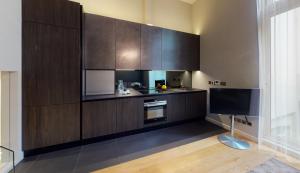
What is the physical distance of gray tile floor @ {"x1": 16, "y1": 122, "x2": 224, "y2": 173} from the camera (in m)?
2.08

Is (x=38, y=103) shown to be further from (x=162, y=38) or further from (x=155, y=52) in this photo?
(x=162, y=38)

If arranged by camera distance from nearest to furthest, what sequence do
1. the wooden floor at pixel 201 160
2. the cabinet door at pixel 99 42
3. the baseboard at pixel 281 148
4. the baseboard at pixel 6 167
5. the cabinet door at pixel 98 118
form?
the baseboard at pixel 6 167 < the wooden floor at pixel 201 160 < the baseboard at pixel 281 148 < the cabinet door at pixel 98 118 < the cabinet door at pixel 99 42

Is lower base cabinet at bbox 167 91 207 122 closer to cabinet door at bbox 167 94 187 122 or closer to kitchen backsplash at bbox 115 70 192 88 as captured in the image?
cabinet door at bbox 167 94 187 122

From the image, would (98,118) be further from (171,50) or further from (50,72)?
(171,50)

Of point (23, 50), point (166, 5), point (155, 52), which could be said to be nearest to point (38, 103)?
point (23, 50)

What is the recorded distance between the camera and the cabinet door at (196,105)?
3.78 metres

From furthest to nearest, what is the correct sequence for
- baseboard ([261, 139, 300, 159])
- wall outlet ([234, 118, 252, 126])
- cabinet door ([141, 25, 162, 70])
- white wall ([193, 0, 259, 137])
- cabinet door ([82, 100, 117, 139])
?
cabinet door ([141, 25, 162, 70]) < wall outlet ([234, 118, 252, 126]) < white wall ([193, 0, 259, 137]) < cabinet door ([82, 100, 117, 139]) < baseboard ([261, 139, 300, 159])

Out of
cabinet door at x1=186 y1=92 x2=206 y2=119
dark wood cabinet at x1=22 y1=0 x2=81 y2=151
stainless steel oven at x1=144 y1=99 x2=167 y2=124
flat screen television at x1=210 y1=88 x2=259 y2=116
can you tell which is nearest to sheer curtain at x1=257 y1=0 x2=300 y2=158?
flat screen television at x1=210 y1=88 x2=259 y2=116

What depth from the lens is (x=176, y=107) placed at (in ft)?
11.8

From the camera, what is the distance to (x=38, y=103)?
7.54ft

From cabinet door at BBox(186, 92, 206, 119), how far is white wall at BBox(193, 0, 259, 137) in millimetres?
257

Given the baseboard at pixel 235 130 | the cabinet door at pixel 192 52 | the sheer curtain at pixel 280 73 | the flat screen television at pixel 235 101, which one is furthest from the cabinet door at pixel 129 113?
the sheer curtain at pixel 280 73

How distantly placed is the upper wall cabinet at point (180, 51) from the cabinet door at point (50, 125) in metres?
2.22

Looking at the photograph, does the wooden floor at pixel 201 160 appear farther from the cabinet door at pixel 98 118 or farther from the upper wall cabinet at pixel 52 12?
the upper wall cabinet at pixel 52 12
